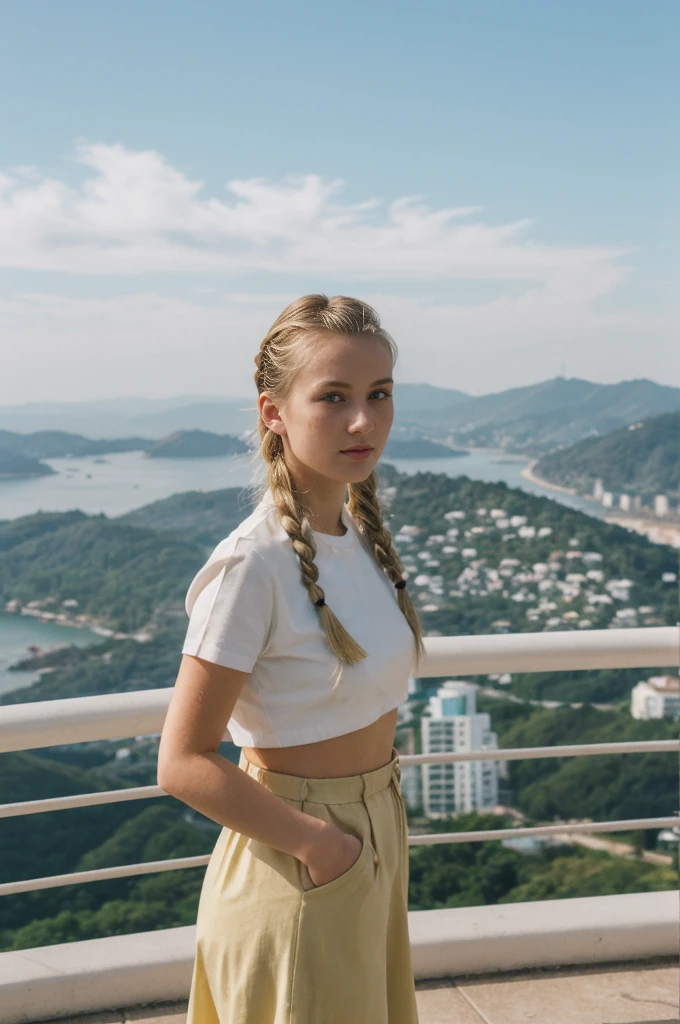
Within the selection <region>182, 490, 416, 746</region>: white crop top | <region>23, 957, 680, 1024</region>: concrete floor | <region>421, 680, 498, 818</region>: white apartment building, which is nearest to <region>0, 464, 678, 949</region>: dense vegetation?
<region>421, 680, 498, 818</region>: white apartment building

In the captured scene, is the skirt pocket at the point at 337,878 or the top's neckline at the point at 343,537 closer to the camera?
the skirt pocket at the point at 337,878

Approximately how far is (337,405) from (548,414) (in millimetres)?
43694

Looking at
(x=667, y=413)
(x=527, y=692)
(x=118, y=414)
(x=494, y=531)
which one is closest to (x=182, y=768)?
(x=527, y=692)

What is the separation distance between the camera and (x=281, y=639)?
43.1 inches

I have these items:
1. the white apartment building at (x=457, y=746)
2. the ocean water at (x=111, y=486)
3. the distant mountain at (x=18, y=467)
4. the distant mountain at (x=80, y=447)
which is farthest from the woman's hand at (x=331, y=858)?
the distant mountain at (x=18, y=467)

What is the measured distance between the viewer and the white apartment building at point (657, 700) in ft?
74.4

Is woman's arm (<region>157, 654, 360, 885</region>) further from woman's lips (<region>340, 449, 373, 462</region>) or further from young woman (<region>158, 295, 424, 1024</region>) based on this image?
woman's lips (<region>340, 449, 373, 462</region>)

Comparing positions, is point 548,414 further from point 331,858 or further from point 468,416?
point 331,858

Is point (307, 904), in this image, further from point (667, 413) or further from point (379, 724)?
point (667, 413)

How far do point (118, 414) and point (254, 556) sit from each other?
44.8 meters

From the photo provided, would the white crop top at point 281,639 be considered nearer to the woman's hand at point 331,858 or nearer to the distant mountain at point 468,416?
the woman's hand at point 331,858

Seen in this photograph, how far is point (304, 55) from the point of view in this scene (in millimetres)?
56312

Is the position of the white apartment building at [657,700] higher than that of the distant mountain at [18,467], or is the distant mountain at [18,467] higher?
the distant mountain at [18,467]

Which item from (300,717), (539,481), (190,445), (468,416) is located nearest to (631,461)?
(539,481)
